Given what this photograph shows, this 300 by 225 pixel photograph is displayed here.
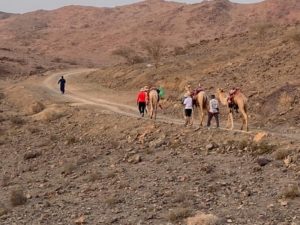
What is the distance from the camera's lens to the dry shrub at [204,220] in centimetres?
1135

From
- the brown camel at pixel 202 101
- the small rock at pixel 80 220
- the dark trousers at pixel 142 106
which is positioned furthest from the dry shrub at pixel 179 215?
the dark trousers at pixel 142 106

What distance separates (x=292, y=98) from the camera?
22.4 m

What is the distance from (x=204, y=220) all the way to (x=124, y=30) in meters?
95.5

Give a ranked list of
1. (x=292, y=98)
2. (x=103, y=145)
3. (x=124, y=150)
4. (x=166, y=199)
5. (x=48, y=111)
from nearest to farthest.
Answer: (x=166, y=199) < (x=124, y=150) < (x=103, y=145) < (x=292, y=98) < (x=48, y=111)

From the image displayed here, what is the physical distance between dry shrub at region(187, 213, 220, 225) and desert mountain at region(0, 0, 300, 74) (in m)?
60.2

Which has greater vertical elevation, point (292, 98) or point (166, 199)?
point (292, 98)

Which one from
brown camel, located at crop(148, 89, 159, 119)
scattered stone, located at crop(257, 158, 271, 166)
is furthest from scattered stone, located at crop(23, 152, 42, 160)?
scattered stone, located at crop(257, 158, 271, 166)

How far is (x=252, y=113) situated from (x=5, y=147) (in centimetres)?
1052

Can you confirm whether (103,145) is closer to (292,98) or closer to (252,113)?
(252,113)

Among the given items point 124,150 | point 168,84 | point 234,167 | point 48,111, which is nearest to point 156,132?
point 124,150

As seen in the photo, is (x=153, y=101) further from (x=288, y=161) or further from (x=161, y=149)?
(x=288, y=161)

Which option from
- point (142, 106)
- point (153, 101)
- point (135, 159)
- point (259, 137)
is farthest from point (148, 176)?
point (142, 106)

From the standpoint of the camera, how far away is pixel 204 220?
1143 centimetres

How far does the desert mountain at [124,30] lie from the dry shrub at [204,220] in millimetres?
60201
